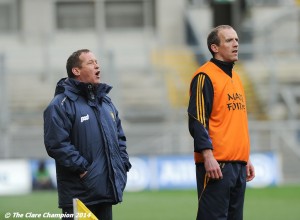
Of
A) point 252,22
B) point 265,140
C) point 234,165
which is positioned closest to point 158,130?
point 265,140

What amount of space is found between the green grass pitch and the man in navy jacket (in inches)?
203

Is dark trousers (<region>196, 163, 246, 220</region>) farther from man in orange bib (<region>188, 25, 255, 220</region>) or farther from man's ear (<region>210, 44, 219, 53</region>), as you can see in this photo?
man's ear (<region>210, 44, 219, 53</region>)

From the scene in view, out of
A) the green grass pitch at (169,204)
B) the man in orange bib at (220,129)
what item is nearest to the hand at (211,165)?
the man in orange bib at (220,129)

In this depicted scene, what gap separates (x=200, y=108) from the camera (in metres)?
8.23

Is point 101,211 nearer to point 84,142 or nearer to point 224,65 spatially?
point 84,142

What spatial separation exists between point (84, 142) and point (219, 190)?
118cm

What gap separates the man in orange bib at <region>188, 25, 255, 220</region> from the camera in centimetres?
825

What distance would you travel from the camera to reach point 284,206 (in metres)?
16.6

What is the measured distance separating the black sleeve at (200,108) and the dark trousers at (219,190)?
294mm

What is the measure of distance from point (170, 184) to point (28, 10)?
13.1m

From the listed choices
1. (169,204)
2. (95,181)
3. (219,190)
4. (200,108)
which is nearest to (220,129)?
(200,108)

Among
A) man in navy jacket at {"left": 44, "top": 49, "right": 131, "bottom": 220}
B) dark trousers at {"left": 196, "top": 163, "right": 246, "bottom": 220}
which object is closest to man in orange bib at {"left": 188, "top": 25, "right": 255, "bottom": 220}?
dark trousers at {"left": 196, "top": 163, "right": 246, "bottom": 220}

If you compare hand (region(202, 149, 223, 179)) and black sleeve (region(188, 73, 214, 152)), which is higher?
black sleeve (region(188, 73, 214, 152))

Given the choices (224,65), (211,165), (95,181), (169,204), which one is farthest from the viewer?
(169,204)
